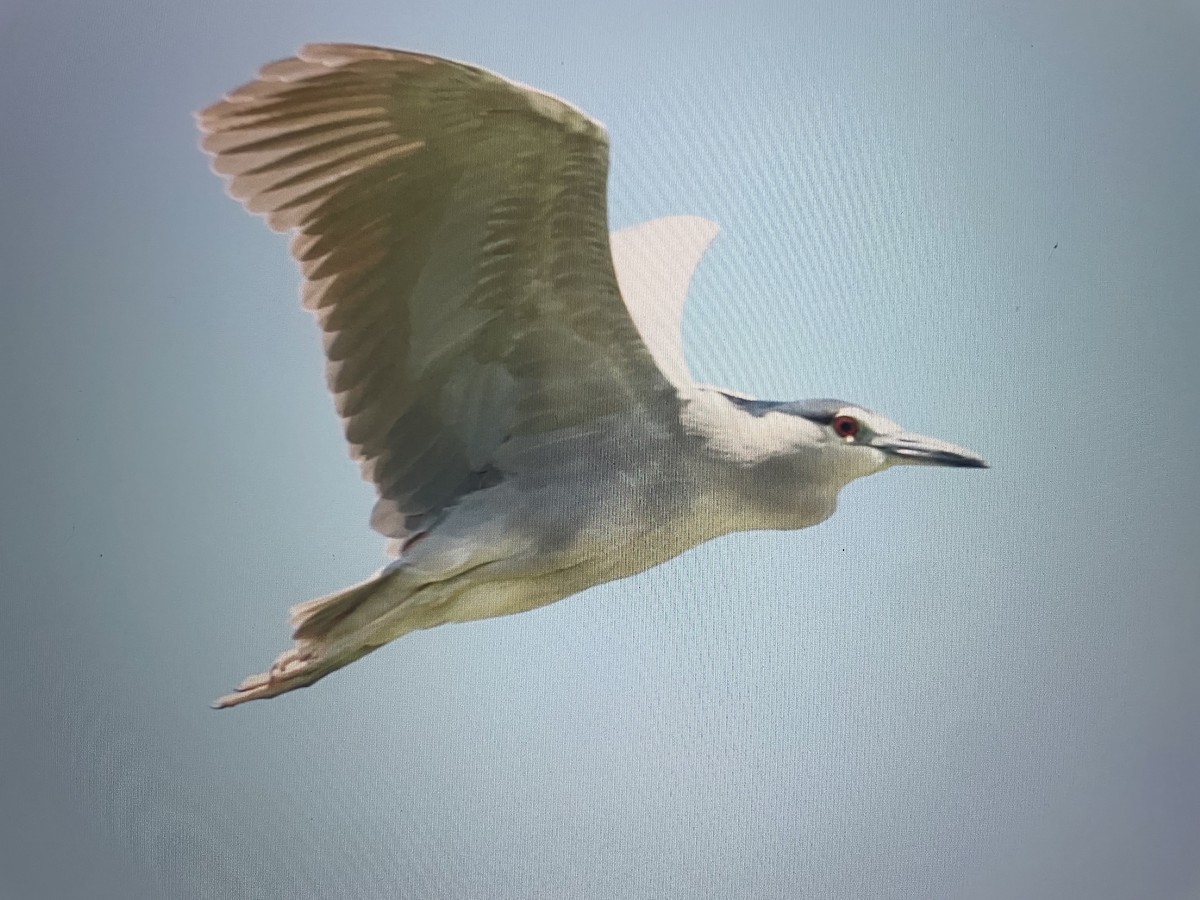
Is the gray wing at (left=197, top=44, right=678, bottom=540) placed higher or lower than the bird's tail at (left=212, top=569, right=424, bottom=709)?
higher

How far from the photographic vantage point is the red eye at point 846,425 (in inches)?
53.7

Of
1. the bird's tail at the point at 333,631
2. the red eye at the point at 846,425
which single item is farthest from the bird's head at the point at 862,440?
the bird's tail at the point at 333,631

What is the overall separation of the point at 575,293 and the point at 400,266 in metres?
0.18

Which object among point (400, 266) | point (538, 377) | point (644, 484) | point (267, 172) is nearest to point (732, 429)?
point (644, 484)

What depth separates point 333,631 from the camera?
134cm

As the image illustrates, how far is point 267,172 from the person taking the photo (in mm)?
1206

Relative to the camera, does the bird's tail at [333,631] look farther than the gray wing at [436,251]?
Yes

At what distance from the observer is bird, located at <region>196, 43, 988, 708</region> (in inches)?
46.7

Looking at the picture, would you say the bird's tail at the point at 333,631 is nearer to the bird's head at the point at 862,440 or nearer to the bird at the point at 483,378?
the bird at the point at 483,378

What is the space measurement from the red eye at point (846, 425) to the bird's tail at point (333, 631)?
0.50m

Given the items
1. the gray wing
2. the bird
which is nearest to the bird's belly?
the bird

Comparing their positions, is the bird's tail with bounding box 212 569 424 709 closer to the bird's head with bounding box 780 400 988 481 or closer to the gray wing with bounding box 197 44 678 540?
the gray wing with bounding box 197 44 678 540

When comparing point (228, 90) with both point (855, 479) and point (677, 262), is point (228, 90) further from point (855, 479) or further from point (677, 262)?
point (855, 479)

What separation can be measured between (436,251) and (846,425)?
49 cm
